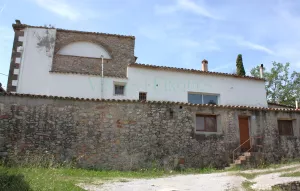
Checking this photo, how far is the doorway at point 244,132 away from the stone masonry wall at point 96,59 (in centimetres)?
754

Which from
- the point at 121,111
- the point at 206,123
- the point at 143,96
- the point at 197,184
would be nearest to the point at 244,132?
the point at 206,123

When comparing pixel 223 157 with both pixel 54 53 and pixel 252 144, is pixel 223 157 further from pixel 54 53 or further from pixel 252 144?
pixel 54 53

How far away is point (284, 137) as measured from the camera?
52.0 feet

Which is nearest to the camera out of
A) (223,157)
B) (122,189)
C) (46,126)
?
(122,189)

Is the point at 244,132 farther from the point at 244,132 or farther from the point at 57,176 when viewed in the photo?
the point at 57,176

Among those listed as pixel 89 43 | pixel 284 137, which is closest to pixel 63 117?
pixel 89 43

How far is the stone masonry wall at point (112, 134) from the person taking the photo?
41.1 ft

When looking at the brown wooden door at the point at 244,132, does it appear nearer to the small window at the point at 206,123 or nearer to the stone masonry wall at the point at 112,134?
the stone masonry wall at the point at 112,134

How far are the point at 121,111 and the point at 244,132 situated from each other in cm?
669

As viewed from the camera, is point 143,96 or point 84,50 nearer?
point 143,96

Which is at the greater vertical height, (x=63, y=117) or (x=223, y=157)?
(x=63, y=117)

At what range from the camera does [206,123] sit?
591 inches

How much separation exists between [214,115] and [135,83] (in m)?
5.37

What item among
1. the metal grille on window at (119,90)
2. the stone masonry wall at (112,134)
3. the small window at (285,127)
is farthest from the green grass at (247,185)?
the metal grille on window at (119,90)
